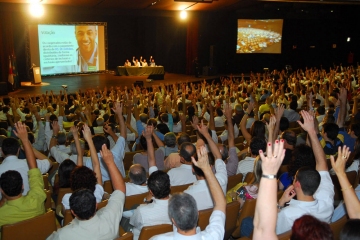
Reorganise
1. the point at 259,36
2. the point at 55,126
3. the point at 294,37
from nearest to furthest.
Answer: the point at 55,126, the point at 259,36, the point at 294,37

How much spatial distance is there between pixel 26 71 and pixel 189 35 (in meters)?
7.98

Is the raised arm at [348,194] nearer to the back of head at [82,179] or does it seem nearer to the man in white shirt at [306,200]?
the man in white shirt at [306,200]

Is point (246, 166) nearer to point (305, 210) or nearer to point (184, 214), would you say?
point (305, 210)

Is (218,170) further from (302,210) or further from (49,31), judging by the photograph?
(49,31)

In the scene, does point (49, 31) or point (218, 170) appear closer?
point (218, 170)

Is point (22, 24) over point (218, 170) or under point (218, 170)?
over

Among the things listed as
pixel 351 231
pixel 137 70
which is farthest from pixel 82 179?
pixel 137 70

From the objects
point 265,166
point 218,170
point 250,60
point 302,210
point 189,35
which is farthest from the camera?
point 250,60

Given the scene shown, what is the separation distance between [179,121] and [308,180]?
194 inches

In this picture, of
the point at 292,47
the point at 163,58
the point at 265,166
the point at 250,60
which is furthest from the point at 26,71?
the point at 265,166

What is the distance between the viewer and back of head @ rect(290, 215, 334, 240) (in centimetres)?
184

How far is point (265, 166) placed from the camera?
1.99m

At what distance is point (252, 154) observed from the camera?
442 cm

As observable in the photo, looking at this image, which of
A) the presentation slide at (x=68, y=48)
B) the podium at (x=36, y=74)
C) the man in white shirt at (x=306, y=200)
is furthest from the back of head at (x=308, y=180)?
the presentation slide at (x=68, y=48)
